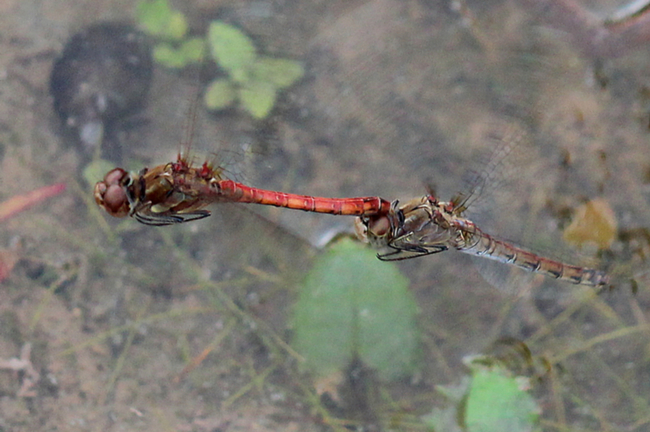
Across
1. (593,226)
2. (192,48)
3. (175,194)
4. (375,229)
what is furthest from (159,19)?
(593,226)

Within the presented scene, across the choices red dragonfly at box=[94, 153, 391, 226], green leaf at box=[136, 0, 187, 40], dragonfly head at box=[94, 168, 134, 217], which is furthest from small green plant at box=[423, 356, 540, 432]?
A: green leaf at box=[136, 0, 187, 40]

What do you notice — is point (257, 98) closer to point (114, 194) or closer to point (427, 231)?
point (114, 194)

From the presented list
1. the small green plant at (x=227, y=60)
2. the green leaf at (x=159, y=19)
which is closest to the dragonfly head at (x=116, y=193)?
the small green plant at (x=227, y=60)

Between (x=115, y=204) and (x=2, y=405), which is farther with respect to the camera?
(x=2, y=405)

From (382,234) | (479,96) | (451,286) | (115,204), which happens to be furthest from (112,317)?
(479,96)

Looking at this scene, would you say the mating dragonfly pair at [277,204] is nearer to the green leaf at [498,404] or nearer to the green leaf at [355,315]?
the green leaf at [355,315]

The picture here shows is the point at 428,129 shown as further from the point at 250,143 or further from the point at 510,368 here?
the point at 510,368

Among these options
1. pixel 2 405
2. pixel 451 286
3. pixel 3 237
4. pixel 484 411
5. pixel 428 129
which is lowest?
pixel 2 405
